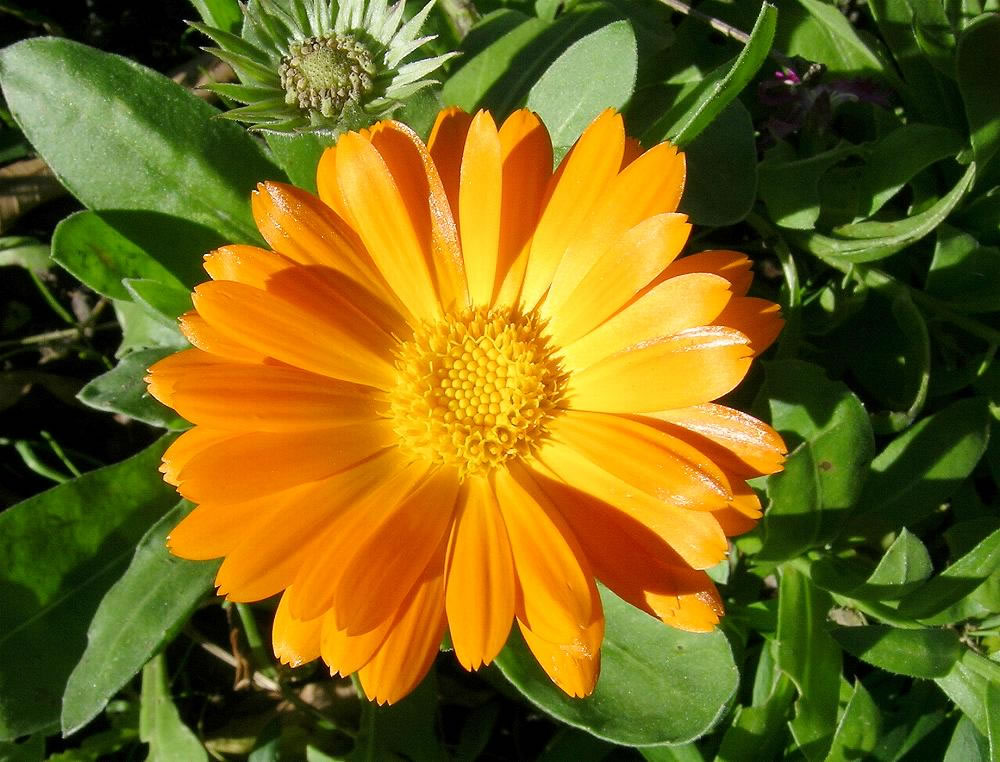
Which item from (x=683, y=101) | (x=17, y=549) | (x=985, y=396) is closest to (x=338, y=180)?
(x=683, y=101)

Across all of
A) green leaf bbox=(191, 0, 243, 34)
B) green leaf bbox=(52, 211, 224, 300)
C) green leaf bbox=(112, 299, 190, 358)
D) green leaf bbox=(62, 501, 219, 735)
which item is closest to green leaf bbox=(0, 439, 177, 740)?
green leaf bbox=(62, 501, 219, 735)

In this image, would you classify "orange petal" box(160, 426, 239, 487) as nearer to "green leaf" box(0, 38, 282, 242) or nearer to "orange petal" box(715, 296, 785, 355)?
"green leaf" box(0, 38, 282, 242)

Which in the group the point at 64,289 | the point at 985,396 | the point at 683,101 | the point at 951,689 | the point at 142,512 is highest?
the point at 683,101

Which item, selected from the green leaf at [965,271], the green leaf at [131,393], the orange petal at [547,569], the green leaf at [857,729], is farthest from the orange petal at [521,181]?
the green leaf at [857,729]

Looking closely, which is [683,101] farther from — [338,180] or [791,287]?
[338,180]

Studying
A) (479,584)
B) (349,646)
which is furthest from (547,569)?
(349,646)

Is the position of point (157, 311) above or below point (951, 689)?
above
